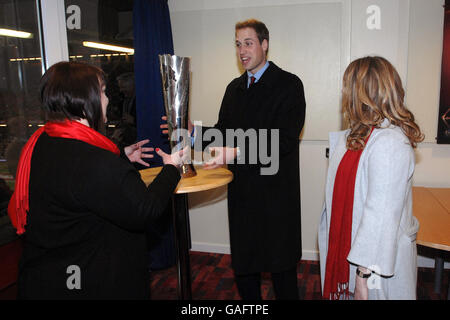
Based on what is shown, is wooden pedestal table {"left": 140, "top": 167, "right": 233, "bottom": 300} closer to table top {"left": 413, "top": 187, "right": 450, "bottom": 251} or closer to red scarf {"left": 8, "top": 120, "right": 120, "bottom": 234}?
red scarf {"left": 8, "top": 120, "right": 120, "bottom": 234}

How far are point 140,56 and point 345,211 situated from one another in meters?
1.87

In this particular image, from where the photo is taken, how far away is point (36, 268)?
3.63 feet

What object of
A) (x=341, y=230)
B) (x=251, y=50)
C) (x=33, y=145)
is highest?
(x=251, y=50)

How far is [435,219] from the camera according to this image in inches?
70.9

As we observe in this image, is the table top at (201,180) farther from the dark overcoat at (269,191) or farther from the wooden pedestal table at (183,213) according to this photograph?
the dark overcoat at (269,191)

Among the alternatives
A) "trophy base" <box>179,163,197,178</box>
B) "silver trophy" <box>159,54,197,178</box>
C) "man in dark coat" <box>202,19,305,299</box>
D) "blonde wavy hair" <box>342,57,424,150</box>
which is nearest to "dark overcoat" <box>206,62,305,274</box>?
"man in dark coat" <box>202,19,305,299</box>

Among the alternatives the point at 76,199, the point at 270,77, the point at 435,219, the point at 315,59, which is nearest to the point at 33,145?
the point at 76,199

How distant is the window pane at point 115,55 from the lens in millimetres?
2561

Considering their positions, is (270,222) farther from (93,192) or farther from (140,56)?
(140,56)

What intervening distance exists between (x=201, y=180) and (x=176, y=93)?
1.47 ft

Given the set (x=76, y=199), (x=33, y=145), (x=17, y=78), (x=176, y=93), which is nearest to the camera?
(x=76, y=199)

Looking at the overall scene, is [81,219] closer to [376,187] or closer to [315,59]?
[376,187]

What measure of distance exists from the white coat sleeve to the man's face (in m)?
0.99
